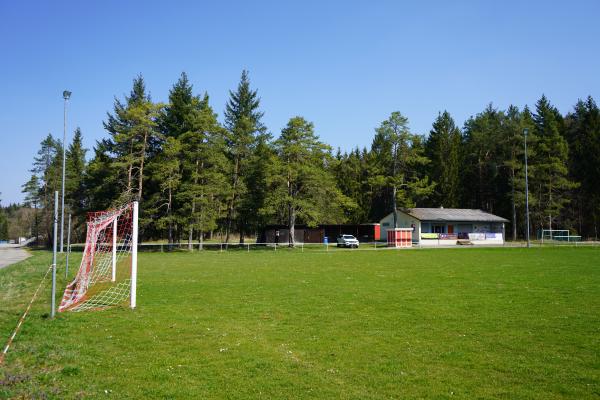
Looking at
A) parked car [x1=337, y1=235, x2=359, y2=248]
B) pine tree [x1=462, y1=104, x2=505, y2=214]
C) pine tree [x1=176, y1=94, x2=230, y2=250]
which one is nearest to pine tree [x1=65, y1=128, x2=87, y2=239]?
pine tree [x1=176, y1=94, x2=230, y2=250]

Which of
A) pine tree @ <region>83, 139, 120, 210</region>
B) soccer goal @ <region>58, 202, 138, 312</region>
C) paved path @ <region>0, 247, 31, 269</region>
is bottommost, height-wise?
paved path @ <region>0, 247, 31, 269</region>

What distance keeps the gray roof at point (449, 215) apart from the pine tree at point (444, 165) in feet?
22.1

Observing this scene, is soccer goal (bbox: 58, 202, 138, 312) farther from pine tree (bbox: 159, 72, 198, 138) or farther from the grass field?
pine tree (bbox: 159, 72, 198, 138)

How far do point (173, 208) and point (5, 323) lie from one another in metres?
44.4

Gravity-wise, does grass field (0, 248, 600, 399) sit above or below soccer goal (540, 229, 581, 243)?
below

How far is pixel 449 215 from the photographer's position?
63562mm

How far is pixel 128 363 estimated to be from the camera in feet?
24.9

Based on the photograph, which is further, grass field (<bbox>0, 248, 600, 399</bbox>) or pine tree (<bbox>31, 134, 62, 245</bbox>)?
pine tree (<bbox>31, 134, 62, 245</bbox>)

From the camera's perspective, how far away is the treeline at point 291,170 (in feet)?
168

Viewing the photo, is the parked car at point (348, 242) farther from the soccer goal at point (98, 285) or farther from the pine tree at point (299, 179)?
the soccer goal at point (98, 285)

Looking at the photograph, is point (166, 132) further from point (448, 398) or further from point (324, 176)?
point (448, 398)

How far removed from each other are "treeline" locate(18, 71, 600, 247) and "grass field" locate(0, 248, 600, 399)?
36243 mm

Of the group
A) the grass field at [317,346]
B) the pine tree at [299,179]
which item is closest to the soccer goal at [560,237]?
the pine tree at [299,179]

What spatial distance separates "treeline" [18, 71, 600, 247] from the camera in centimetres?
5128
